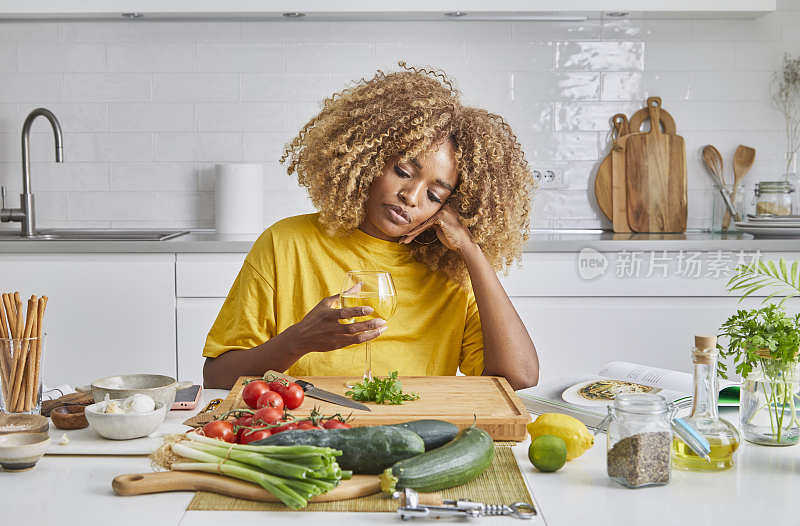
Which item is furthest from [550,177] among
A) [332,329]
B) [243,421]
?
[243,421]

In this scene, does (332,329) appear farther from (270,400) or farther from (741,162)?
(741,162)

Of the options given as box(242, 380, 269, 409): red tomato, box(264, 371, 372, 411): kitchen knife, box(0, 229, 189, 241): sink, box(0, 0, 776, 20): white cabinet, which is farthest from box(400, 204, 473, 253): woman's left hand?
box(0, 229, 189, 241): sink

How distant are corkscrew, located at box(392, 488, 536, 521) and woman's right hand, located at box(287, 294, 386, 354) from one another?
0.48 metres

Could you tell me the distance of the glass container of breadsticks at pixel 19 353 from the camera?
1.39 m

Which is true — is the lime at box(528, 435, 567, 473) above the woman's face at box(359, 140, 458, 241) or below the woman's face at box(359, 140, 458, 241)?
below

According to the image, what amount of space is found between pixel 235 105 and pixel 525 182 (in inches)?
78.2

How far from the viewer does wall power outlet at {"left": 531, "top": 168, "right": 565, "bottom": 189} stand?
3.83 metres

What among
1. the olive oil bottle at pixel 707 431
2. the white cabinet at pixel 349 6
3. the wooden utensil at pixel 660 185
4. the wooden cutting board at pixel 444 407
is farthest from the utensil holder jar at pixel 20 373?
the wooden utensil at pixel 660 185

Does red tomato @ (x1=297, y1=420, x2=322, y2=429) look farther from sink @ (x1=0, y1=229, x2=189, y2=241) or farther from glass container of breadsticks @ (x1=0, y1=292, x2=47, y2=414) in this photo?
sink @ (x1=0, y1=229, x2=189, y2=241)

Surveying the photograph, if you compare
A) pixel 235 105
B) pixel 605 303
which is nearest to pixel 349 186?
pixel 605 303

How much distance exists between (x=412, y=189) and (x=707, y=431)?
0.91 metres

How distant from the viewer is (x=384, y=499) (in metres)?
1.14

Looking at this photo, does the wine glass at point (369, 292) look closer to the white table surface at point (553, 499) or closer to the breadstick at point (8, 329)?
the white table surface at point (553, 499)

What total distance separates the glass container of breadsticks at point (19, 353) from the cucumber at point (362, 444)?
1.55 feet
